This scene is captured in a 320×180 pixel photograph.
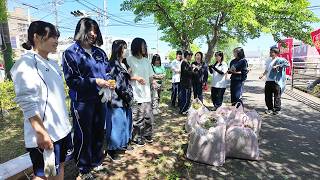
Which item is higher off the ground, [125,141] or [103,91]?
[103,91]

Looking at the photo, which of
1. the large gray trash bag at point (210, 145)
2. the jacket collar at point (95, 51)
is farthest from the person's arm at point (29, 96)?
the large gray trash bag at point (210, 145)

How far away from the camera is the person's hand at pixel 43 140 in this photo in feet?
7.64

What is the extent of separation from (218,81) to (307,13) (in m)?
7.03

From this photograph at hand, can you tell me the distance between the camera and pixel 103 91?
361 centimetres

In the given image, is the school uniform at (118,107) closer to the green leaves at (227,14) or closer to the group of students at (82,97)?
the group of students at (82,97)

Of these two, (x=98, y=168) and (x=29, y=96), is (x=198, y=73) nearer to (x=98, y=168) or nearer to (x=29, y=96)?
(x=98, y=168)

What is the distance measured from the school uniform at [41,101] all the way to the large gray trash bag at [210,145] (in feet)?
7.99

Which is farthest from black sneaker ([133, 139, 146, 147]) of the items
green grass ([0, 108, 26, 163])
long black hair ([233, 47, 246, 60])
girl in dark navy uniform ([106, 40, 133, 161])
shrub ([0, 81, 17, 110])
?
shrub ([0, 81, 17, 110])

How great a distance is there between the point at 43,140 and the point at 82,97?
119 cm

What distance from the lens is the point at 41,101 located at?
8.09 ft

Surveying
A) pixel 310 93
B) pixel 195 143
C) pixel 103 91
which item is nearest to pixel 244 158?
pixel 195 143

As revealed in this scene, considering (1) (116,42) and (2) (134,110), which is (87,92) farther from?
(2) (134,110)

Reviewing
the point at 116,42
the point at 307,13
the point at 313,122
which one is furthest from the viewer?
the point at 307,13

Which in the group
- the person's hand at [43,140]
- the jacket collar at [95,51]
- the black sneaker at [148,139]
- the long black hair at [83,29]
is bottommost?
the black sneaker at [148,139]
